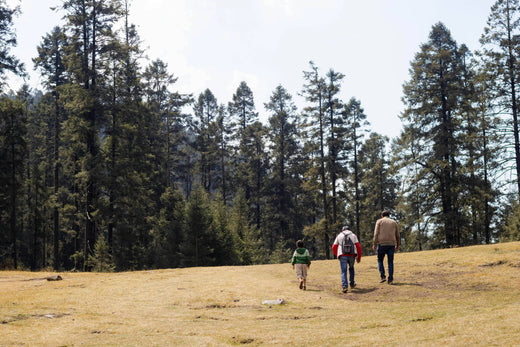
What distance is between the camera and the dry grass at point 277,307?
6770 mm

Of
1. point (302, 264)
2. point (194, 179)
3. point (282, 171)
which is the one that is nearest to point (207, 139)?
point (282, 171)

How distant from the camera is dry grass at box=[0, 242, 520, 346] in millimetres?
6770

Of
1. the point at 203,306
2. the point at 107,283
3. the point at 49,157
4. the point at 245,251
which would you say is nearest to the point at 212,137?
the point at 49,157

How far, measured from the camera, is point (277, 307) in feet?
34.3

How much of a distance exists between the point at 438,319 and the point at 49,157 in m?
53.9

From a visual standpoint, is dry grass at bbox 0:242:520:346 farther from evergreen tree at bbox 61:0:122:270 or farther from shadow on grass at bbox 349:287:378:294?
evergreen tree at bbox 61:0:122:270

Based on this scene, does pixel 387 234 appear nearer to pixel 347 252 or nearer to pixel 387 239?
pixel 387 239

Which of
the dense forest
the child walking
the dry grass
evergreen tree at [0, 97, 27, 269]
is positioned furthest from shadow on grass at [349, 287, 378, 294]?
evergreen tree at [0, 97, 27, 269]

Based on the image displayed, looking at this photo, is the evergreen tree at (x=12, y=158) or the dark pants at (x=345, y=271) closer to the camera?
the dark pants at (x=345, y=271)

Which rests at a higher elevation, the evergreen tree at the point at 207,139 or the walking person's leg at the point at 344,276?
the evergreen tree at the point at 207,139

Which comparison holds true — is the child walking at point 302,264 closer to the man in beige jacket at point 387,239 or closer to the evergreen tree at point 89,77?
the man in beige jacket at point 387,239

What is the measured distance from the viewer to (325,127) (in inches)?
1640

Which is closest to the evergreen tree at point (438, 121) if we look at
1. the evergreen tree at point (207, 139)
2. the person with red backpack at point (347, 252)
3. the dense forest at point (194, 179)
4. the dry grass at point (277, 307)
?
the dense forest at point (194, 179)

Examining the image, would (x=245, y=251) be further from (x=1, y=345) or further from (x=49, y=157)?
(x=49, y=157)
